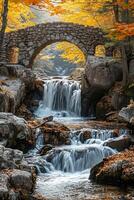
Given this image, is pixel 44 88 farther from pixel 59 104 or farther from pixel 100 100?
pixel 100 100

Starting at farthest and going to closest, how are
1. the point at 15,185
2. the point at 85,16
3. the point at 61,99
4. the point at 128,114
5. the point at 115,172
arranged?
the point at 85,16, the point at 61,99, the point at 128,114, the point at 115,172, the point at 15,185

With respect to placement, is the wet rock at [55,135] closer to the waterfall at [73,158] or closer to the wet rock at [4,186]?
the waterfall at [73,158]

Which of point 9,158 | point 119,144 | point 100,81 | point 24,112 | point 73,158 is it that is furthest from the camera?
point 100,81

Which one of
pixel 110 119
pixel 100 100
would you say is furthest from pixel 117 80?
pixel 110 119

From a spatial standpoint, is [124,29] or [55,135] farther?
[124,29]

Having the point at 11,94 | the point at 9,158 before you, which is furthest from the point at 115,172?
the point at 11,94

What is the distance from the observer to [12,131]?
13.2 m

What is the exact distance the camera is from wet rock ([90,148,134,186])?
33.6ft

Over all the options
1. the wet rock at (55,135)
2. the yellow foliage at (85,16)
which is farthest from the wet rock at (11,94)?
the yellow foliage at (85,16)

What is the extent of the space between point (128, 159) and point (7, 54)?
59.4 feet

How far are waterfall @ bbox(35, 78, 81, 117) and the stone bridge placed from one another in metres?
3.26

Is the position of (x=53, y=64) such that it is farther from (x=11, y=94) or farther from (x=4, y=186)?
(x=4, y=186)

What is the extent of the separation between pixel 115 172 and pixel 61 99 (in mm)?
13208

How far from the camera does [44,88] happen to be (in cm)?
2411
